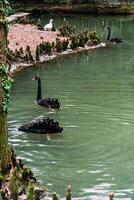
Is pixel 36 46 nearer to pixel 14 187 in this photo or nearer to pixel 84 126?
pixel 84 126

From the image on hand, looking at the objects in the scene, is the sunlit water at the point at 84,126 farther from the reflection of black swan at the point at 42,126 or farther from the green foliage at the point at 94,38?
the green foliage at the point at 94,38

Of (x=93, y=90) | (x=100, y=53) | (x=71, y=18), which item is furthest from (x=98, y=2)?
(x=93, y=90)

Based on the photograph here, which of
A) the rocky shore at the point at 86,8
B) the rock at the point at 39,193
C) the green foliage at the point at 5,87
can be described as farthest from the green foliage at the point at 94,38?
the rock at the point at 39,193

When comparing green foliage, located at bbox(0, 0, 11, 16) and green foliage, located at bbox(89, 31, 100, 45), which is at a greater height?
green foliage, located at bbox(0, 0, 11, 16)

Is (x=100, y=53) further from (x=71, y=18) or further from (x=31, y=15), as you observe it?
(x=31, y=15)

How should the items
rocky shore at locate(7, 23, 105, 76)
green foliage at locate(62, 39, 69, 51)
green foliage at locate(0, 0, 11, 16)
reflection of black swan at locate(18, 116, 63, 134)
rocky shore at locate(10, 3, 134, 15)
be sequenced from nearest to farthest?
1. green foliage at locate(0, 0, 11, 16)
2. reflection of black swan at locate(18, 116, 63, 134)
3. rocky shore at locate(7, 23, 105, 76)
4. green foliage at locate(62, 39, 69, 51)
5. rocky shore at locate(10, 3, 134, 15)

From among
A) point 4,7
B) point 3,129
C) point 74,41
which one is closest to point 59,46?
point 74,41

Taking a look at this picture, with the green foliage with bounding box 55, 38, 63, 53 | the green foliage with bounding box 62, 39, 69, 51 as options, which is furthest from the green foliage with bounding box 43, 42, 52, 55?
the green foliage with bounding box 62, 39, 69, 51

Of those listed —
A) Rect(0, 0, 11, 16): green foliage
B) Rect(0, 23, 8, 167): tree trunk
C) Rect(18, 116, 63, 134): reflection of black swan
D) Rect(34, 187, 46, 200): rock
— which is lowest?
Rect(34, 187, 46, 200): rock

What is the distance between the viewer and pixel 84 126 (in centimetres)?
1848

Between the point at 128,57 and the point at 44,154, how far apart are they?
18299mm

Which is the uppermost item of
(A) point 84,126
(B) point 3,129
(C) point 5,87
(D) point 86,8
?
(D) point 86,8

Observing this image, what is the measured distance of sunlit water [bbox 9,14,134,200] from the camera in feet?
45.5

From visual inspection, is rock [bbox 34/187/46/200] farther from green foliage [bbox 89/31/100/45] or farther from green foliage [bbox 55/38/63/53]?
green foliage [bbox 89/31/100/45]
